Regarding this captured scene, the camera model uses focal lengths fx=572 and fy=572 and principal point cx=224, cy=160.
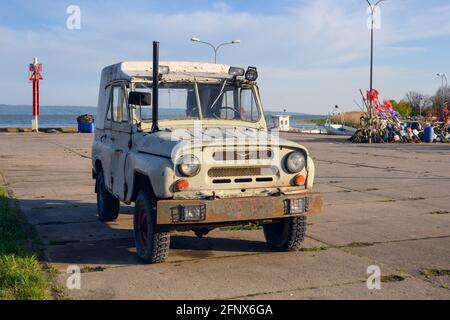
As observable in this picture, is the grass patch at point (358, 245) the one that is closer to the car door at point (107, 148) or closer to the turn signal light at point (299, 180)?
the turn signal light at point (299, 180)

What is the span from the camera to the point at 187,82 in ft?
24.3

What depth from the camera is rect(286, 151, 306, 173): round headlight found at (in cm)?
643

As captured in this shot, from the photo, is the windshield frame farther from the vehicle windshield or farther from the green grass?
the green grass

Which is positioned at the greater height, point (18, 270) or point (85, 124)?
point (85, 124)

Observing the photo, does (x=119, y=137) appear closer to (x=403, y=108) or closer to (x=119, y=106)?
(x=119, y=106)

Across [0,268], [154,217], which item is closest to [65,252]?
[0,268]

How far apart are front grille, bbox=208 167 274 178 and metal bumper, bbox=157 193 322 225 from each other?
0.30 meters

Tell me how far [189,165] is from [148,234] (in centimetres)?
94

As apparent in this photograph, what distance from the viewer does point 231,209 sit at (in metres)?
6.03

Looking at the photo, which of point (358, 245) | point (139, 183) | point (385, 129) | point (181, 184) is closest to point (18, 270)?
point (139, 183)

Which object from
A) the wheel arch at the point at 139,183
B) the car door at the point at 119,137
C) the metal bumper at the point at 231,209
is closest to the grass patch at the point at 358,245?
the metal bumper at the point at 231,209

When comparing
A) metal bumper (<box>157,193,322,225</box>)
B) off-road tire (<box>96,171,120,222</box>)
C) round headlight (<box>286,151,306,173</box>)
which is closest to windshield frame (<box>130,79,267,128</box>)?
round headlight (<box>286,151,306,173</box>)
